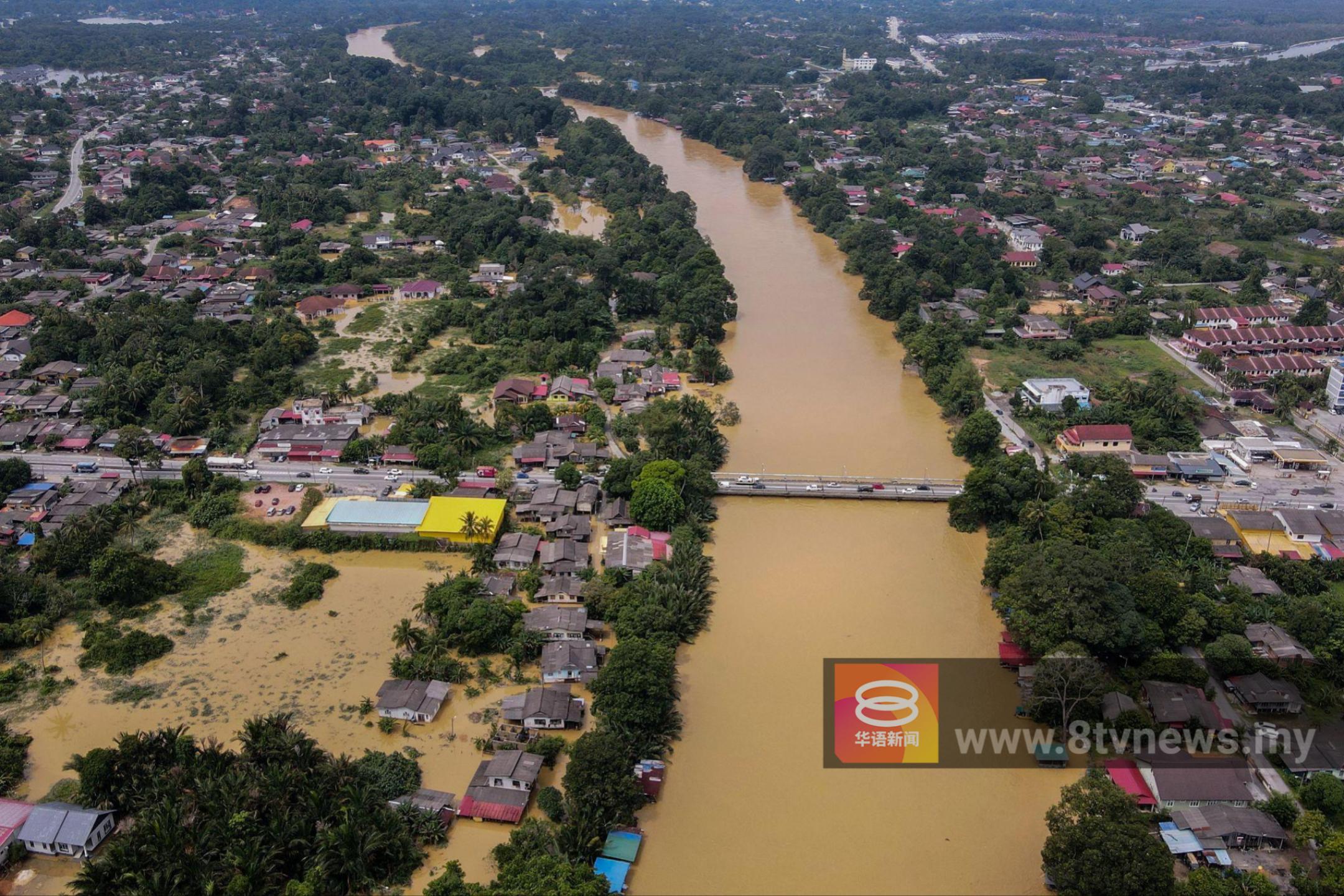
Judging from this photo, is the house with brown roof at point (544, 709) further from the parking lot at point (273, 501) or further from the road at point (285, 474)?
the parking lot at point (273, 501)

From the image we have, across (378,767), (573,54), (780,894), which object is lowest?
(780,894)

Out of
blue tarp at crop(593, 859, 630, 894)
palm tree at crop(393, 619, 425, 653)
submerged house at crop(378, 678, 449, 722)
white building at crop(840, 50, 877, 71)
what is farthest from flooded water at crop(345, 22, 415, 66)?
blue tarp at crop(593, 859, 630, 894)

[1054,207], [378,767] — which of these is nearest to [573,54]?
[1054,207]

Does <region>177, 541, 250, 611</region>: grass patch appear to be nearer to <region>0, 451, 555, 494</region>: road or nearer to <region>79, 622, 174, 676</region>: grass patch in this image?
<region>79, 622, 174, 676</region>: grass patch

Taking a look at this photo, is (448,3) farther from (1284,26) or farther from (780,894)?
(780,894)

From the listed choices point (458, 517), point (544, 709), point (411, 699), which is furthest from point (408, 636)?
point (458, 517)

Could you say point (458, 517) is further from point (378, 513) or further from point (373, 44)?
point (373, 44)
